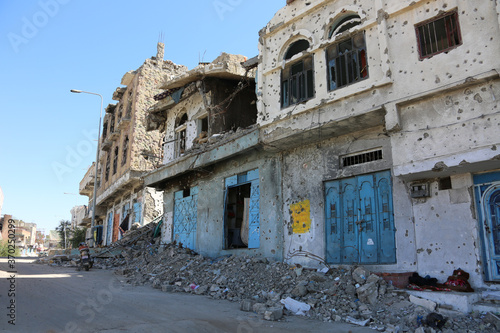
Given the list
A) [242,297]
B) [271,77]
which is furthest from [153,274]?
→ [271,77]

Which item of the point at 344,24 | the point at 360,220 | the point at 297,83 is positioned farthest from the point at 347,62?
the point at 360,220

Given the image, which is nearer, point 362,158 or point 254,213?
point 362,158

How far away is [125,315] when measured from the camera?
576 cm

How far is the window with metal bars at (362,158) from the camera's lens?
8.90 m

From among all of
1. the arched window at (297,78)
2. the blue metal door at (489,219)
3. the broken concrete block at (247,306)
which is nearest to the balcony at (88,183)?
the arched window at (297,78)

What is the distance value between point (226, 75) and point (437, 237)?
32.3 ft

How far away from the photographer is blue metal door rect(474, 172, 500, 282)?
6809 mm

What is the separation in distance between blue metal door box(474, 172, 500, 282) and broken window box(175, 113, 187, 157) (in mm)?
12085

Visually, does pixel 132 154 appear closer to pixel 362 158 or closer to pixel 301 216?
pixel 301 216

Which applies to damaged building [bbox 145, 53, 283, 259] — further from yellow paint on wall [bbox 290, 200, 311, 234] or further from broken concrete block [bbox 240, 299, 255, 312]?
broken concrete block [bbox 240, 299, 255, 312]

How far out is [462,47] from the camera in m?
7.27

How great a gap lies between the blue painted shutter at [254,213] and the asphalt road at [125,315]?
11.8 feet

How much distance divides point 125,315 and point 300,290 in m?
3.54

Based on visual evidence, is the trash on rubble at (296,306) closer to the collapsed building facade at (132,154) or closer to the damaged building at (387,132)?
the damaged building at (387,132)
